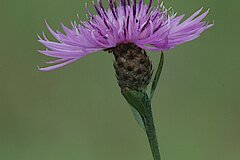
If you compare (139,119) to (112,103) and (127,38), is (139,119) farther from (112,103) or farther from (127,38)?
(112,103)

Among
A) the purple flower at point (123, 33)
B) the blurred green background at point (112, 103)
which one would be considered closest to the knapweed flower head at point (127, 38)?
the purple flower at point (123, 33)

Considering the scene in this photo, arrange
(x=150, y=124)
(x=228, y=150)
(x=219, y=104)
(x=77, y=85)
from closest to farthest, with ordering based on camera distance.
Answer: (x=150, y=124)
(x=228, y=150)
(x=219, y=104)
(x=77, y=85)

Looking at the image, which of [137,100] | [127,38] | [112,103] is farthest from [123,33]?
[112,103]

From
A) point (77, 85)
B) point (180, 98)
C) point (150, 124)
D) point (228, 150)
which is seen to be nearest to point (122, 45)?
point (150, 124)

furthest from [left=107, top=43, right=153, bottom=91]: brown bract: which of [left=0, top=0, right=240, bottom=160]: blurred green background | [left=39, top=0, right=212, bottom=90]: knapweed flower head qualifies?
[left=0, top=0, right=240, bottom=160]: blurred green background

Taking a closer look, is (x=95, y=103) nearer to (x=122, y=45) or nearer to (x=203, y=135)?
(x=203, y=135)

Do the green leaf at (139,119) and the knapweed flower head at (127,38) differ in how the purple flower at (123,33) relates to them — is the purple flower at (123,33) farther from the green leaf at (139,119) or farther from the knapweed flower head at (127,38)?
the green leaf at (139,119)

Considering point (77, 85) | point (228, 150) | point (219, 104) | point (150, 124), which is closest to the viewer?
point (150, 124)

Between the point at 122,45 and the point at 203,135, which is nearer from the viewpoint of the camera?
the point at 122,45
